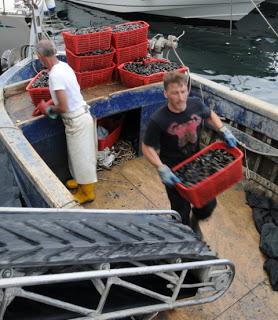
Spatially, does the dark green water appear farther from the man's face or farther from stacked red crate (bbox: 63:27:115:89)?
the man's face

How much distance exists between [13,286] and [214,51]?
1488 cm

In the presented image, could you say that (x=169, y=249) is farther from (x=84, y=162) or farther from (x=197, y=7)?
(x=197, y=7)

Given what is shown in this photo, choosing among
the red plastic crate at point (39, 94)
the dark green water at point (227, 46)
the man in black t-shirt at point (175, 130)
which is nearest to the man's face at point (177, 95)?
the man in black t-shirt at point (175, 130)

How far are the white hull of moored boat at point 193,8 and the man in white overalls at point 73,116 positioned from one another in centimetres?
1404

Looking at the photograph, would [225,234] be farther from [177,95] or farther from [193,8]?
[193,8]

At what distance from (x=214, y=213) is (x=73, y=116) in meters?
2.16

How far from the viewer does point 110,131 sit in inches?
227

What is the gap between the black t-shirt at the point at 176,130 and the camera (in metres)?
3.25

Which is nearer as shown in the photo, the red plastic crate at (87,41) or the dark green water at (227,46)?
the red plastic crate at (87,41)

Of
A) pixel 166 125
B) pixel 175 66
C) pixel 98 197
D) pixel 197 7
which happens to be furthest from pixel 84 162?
pixel 197 7

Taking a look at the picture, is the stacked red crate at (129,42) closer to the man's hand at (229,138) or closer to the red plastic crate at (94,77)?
the red plastic crate at (94,77)

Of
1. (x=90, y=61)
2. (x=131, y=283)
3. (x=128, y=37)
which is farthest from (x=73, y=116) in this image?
(x=131, y=283)

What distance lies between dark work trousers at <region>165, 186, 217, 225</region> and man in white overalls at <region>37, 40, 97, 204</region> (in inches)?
56.6

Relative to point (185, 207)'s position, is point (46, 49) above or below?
above
